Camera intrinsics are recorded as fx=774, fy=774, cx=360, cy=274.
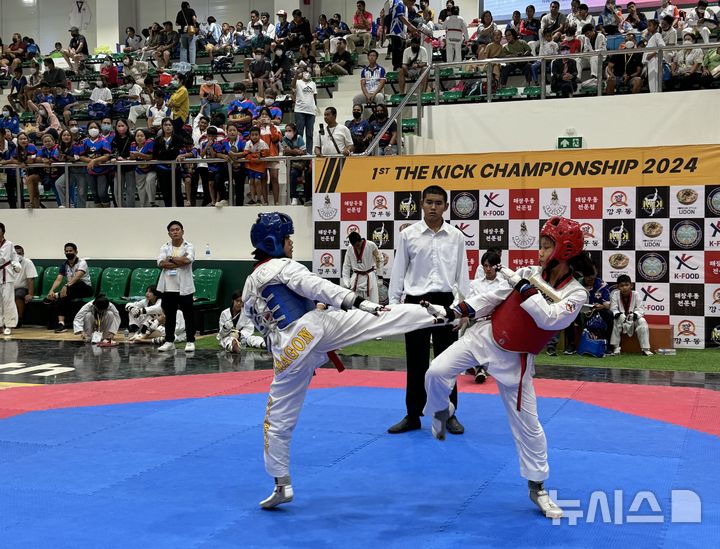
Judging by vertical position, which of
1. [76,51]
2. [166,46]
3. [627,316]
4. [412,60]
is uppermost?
[76,51]

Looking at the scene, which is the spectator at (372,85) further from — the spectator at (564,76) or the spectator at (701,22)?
the spectator at (701,22)

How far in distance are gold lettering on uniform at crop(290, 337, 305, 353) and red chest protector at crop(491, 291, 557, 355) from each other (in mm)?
1159

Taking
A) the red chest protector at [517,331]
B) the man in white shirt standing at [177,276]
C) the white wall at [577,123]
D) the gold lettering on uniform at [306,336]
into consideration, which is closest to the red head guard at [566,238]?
the red chest protector at [517,331]

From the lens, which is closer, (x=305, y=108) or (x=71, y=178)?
(x=305, y=108)

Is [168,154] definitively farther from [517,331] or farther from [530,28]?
[517,331]

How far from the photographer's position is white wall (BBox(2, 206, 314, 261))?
13.8 m

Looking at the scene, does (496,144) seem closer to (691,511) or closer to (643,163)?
(643,163)

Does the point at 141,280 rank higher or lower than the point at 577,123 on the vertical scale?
lower

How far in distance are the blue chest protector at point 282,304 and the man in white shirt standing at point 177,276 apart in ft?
22.0

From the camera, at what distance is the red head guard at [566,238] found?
4379 millimetres

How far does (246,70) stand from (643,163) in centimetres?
1077

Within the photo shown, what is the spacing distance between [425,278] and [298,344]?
6.53ft

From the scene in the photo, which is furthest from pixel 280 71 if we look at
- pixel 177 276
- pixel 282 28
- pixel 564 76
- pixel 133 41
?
pixel 133 41

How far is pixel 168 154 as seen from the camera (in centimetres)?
1423
